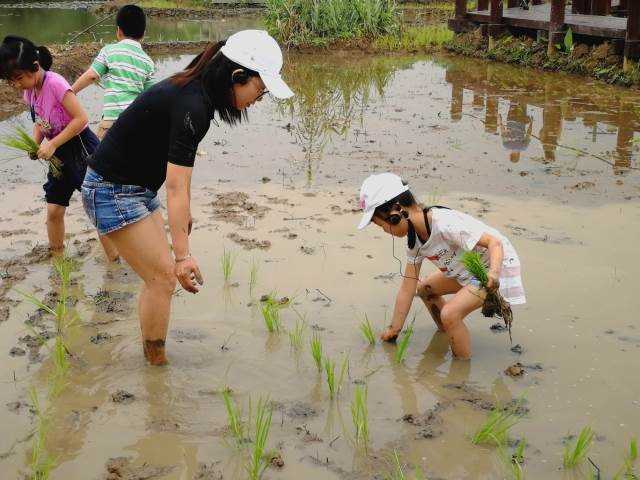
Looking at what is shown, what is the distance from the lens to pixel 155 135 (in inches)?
113

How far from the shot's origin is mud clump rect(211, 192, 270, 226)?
5363mm

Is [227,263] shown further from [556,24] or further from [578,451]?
[556,24]

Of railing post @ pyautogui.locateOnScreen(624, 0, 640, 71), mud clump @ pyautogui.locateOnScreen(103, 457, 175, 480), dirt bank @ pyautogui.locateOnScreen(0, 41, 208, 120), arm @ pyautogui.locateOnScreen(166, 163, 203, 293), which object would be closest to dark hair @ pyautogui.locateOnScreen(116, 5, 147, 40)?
arm @ pyautogui.locateOnScreen(166, 163, 203, 293)

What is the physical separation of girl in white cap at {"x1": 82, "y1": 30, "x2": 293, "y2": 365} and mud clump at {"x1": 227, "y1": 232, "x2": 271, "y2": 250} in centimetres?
158

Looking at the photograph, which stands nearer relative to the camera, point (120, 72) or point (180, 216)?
point (180, 216)

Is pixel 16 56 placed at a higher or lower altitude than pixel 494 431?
higher

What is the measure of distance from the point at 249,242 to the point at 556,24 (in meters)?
8.13

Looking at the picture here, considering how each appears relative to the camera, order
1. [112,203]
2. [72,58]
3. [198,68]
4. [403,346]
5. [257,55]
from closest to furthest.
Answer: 1. [257,55]
2. [198,68]
3. [112,203]
4. [403,346]
5. [72,58]

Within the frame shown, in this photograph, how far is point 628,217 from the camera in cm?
516

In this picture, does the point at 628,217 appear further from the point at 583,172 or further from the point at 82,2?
the point at 82,2

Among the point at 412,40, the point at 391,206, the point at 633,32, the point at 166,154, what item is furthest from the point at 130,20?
the point at 412,40

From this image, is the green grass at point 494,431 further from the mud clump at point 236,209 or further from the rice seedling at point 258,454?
the mud clump at point 236,209

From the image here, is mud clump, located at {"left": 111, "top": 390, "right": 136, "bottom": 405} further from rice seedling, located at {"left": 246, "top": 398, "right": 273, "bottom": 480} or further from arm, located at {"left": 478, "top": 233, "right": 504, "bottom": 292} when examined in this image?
arm, located at {"left": 478, "top": 233, "right": 504, "bottom": 292}

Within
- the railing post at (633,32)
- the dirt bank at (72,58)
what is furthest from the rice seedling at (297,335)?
the railing post at (633,32)
